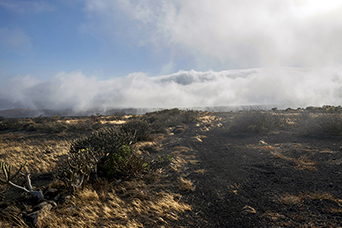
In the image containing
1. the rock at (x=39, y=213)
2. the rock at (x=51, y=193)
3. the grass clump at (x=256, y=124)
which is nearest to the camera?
the rock at (x=39, y=213)

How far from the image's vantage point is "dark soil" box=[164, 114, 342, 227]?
120 inches

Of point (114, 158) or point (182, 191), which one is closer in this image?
point (182, 191)

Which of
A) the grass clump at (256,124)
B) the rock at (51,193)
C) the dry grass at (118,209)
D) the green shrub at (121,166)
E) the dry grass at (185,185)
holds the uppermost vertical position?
the grass clump at (256,124)

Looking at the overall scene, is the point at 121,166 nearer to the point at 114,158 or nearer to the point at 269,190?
the point at 114,158

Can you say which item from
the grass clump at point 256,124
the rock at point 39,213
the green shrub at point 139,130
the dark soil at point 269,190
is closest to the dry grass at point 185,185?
the dark soil at point 269,190

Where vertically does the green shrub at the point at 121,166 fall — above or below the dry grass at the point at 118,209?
above

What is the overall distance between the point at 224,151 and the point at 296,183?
13.5 ft

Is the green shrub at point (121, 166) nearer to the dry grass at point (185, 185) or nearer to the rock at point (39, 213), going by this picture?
the dry grass at point (185, 185)

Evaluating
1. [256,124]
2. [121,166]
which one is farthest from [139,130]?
[256,124]

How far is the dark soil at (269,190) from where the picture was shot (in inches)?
120

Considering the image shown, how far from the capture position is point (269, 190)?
13.6 ft

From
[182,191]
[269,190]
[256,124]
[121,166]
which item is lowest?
[182,191]

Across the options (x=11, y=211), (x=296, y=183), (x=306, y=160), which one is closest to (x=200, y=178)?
(x=296, y=183)

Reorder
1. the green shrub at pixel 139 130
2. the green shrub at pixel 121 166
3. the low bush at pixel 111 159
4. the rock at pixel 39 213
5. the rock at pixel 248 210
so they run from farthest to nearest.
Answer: the green shrub at pixel 139 130
the green shrub at pixel 121 166
the low bush at pixel 111 159
the rock at pixel 248 210
the rock at pixel 39 213
